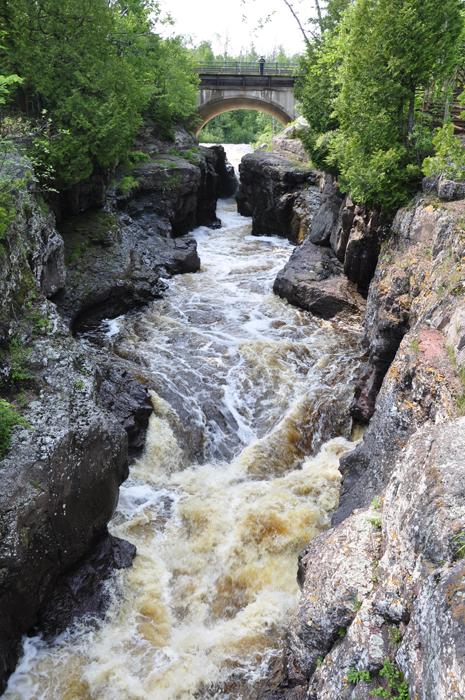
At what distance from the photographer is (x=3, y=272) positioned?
7871mm

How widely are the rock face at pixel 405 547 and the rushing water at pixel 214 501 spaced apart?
3.58 feet

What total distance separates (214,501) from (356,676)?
15.9 feet

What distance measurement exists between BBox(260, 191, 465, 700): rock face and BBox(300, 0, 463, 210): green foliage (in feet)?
8.05

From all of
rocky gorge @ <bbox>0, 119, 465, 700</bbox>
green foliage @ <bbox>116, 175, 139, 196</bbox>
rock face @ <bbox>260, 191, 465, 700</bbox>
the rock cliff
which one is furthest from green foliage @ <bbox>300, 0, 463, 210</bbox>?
green foliage @ <bbox>116, 175, 139, 196</bbox>

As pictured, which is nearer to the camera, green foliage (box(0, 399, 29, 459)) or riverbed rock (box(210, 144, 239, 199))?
green foliage (box(0, 399, 29, 459))

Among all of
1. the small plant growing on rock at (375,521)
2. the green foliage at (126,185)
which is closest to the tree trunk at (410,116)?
the small plant growing on rock at (375,521)

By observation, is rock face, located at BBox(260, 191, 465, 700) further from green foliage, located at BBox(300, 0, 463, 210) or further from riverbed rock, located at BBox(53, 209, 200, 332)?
riverbed rock, located at BBox(53, 209, 200, 332)

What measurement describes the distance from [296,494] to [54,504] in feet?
15.2

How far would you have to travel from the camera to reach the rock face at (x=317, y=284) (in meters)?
14.6

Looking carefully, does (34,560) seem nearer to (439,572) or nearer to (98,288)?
(439,572)

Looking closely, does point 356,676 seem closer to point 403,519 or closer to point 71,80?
point 403,519

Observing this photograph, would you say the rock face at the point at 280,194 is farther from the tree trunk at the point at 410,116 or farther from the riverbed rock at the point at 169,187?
the tree trunk at the point at 410,116

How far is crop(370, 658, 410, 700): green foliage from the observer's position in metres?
3.85

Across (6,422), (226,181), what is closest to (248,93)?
(226,181)
